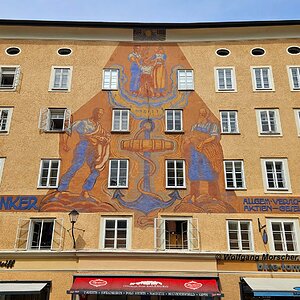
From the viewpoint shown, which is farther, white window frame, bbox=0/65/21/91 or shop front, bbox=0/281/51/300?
white window frame, bbox=0/65/21/91

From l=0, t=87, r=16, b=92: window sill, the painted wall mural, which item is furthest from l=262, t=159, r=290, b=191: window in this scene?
l=0, t=87, r=16, b=92: window sill

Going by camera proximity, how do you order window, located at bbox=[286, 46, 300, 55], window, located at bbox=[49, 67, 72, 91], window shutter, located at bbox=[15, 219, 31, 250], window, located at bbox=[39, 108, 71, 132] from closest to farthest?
1. window shutter, located at bbox=[15, 219, 31, 250]
2. window, located at bbox=[39, 108, 71, 132]
3. window, located at bbox=[49, 67, 72, 91]
4. window, located at bbox=[286, 46, 300, 55]

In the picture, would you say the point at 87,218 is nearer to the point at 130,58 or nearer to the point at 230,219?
the point at 230,219

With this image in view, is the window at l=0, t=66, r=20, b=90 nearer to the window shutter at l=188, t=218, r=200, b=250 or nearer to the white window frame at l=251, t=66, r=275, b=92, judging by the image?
the window shutter at l=188, t=218, r=200, b=250

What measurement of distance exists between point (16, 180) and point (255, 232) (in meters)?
12.6

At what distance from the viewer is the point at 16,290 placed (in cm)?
1705

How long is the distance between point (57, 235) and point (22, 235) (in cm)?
172

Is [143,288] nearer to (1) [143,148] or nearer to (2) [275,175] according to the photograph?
(1) [143,148]

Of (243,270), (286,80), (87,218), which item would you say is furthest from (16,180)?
(286,80)

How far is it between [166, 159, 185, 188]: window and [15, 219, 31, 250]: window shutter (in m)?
7.41

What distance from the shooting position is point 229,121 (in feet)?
71.3

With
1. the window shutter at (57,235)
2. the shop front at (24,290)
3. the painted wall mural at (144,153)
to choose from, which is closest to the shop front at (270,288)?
the painted wall mural at (144,153)

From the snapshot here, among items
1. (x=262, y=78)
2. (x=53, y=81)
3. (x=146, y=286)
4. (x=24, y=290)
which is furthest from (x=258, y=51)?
(x=24, y=290)

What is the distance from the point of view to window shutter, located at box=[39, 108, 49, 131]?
2144cm
